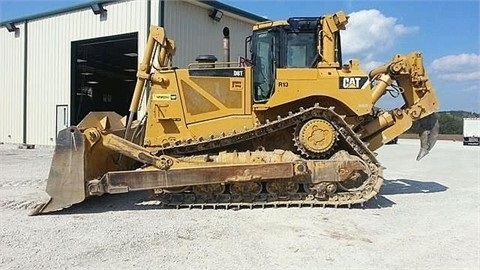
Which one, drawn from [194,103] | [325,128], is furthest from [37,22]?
[325,128]

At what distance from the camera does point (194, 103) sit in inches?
313

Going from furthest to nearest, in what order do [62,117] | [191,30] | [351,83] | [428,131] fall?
[62,117] → [191,30] → [428,131] → [351,83]

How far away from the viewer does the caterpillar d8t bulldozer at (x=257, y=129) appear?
707 cm

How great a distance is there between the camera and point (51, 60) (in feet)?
67.6

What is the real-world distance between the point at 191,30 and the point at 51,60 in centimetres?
759

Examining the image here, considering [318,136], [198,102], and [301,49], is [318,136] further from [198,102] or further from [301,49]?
[198,102]

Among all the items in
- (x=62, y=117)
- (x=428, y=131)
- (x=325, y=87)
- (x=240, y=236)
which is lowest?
(x=240, y=236)

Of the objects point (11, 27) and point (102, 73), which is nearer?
point (11, 27)

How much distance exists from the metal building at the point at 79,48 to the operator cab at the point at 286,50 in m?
9.23

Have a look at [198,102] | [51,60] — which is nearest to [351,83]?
[198,102]

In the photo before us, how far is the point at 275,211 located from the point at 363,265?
249 centimetres

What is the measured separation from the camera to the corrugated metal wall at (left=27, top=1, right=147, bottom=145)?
18.9 m

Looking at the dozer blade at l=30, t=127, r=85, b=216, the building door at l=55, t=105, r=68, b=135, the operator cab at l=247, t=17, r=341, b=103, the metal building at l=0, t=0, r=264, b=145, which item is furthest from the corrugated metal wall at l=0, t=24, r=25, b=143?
the operator cab at l=247, t=17, r=341, b=103

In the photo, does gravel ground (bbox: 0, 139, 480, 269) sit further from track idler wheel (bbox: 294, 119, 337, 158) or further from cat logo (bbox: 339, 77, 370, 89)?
cat logo (bbox: 339, 77, 370, 89)
